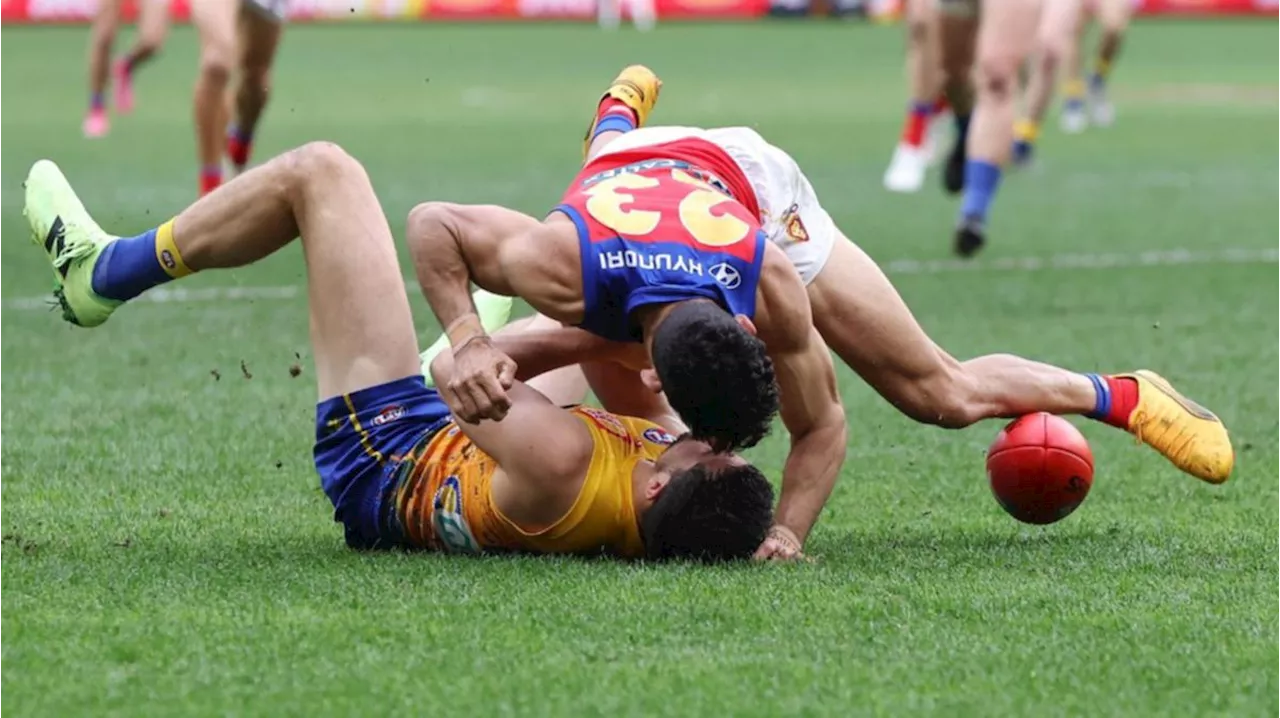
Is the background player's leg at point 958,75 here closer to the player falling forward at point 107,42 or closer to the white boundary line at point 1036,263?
the white boundary line at point 1036,263

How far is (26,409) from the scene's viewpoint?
6.96 m

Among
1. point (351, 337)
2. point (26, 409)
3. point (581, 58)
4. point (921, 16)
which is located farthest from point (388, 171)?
point (581, 58)

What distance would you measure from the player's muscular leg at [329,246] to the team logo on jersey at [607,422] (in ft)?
1.51

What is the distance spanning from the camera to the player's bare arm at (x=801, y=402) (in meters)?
4.71

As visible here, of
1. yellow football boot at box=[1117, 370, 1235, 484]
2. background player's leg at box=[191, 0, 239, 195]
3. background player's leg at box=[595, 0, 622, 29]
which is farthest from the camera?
background player's leg at box=[595, 0, 622, 29]

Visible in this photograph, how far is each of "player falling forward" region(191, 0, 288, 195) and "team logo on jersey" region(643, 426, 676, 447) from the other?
695 cm

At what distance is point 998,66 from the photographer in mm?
10766

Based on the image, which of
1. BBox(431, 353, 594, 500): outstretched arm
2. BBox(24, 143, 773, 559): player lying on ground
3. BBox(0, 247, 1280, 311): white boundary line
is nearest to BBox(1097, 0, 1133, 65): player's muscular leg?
BBox(0, 247, 1280, 311): white boundary line

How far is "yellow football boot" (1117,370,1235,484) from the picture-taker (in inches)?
219

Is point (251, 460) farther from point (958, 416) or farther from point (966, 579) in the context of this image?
point (966, 579)

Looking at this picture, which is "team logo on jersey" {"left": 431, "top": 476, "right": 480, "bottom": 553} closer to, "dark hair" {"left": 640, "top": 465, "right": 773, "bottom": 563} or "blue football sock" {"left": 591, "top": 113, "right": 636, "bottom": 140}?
"dark hair" {"left": 640, "top": 465, "right": 773, "bottom": 563}

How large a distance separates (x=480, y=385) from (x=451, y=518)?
0.51m

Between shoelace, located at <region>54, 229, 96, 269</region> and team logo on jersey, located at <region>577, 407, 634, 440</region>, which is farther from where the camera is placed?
shoelace, located at <region>54, 229, 96, 269</region>

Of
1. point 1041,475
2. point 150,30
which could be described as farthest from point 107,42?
point 1041,475
